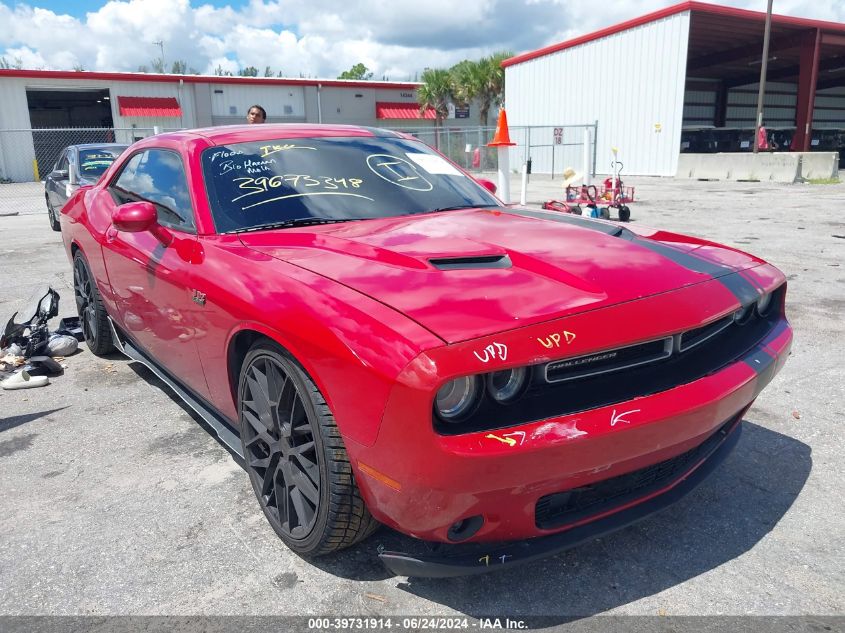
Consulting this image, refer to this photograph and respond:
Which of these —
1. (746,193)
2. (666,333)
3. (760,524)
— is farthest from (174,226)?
(746,193)

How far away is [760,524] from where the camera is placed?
8.18ft

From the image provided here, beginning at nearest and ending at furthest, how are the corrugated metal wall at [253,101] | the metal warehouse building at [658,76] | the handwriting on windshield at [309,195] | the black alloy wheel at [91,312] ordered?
the handwriting on windshield at [309,195], the black alloy wheel at [91,312], the metal warehouse building at [658,76], the corrugated metal wall at [253,101]

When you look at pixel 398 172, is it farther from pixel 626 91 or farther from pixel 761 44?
pixel 761 44

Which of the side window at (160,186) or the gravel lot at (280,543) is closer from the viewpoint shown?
the gravel lot at (280,543)

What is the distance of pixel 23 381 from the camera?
4176 millimetres

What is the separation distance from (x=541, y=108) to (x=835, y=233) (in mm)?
23748

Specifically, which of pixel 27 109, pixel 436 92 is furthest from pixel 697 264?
pixel 436 92

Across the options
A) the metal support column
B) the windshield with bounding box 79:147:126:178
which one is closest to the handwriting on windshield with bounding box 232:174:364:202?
the windshield with bounding box 79:147:126:178

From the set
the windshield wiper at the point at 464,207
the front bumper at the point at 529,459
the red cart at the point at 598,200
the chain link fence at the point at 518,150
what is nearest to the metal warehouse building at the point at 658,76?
the chain link fence at the point at 518,150

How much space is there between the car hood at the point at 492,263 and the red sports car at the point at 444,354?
1 centimetres

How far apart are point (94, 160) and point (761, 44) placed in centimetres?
2984

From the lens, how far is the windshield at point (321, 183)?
9.59ft

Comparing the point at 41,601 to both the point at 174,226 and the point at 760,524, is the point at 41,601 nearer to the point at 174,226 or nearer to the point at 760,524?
the point at 174,226

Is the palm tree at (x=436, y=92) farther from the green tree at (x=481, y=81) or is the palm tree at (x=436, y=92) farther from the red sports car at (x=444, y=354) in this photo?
the red sports car at (x=444, y=354)
